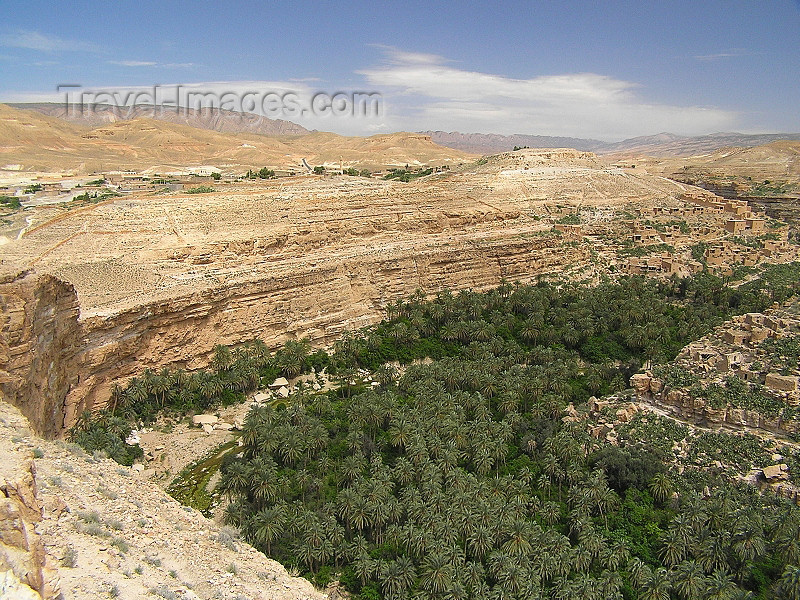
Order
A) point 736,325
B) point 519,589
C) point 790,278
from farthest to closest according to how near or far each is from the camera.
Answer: point 790,278 < point 736,325 < point 519,589

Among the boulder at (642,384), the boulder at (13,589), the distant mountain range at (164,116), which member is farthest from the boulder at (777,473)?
the distant mountain range at (164,116)

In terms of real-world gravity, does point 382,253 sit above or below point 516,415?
above

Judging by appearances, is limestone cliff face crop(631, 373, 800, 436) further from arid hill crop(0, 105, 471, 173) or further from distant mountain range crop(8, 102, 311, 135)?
distant mountain range crop(8, 102, 311, 135)

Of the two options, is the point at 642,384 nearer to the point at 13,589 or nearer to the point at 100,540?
the point at 100,540

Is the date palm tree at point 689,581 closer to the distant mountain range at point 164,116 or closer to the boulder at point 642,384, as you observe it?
the boulder at point 642,384

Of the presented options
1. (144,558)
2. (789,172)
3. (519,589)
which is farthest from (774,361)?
(789,172)

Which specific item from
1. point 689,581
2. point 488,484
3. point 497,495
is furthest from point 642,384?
point 689,581

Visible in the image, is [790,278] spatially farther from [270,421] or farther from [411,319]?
[270,421]
